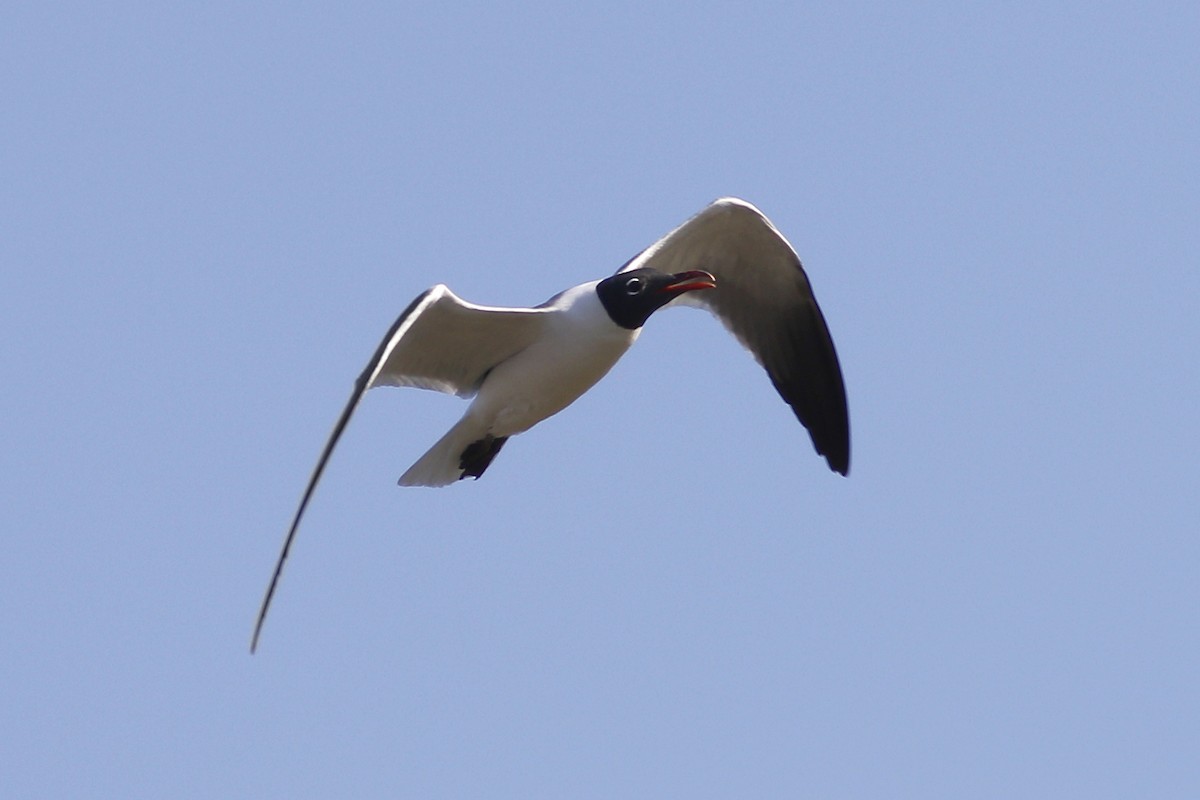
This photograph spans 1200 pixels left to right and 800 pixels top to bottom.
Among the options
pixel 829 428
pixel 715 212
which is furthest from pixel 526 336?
pixel 829 428

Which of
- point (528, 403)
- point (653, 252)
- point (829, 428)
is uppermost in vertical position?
point (653, 252)

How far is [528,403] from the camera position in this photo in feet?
35.8

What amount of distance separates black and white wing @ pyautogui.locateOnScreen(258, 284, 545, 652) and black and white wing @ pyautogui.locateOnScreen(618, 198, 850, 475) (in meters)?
1.26

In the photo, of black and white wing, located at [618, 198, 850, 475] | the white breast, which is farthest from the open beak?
black and white wing, located at [618, 198, 850, 475]

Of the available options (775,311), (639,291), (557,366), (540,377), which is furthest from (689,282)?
(775,311)

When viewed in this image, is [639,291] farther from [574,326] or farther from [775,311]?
[775,311]

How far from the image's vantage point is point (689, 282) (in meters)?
10.8

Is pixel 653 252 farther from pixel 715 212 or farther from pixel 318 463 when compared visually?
pixel 318 463

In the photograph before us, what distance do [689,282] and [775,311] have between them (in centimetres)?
164

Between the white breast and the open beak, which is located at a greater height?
the open beak

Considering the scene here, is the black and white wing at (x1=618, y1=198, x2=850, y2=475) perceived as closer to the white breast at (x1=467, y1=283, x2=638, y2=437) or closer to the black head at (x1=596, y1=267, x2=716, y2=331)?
the black head at (x1=596, y1=267, x2=716, y2=331)

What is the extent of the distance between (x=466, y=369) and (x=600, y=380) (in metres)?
0.95

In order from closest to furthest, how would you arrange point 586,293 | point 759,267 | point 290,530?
1. point 290,530
2. point 586,293
3. point 759,267

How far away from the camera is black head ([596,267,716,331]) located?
10.6 metres
